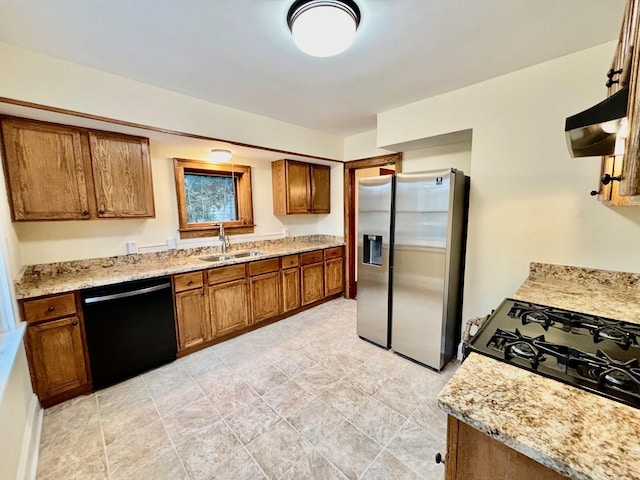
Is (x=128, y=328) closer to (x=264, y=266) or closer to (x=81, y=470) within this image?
(x=81, y=470)

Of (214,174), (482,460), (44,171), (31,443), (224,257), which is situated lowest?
(31,443)

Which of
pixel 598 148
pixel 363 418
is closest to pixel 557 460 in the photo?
pixel 598 148

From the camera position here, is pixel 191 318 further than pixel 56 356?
Yes

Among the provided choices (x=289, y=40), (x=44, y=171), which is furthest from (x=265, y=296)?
(x=289, y=40)

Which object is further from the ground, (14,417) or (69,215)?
(69,215)

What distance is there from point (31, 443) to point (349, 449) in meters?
1.88

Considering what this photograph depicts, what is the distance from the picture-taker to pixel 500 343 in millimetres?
1105

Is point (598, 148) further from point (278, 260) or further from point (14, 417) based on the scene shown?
point (14, 417)

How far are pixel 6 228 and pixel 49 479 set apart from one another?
1.53m

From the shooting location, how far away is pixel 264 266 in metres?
3.18

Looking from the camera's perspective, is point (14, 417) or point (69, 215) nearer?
point (14, 417)

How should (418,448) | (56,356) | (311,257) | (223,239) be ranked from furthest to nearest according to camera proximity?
(311,257)
(223,239)
(56,356)
(418,448)

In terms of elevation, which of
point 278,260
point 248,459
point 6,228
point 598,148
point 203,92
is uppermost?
point 203,92

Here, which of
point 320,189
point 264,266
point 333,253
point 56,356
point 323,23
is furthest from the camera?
point 320,189
